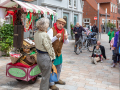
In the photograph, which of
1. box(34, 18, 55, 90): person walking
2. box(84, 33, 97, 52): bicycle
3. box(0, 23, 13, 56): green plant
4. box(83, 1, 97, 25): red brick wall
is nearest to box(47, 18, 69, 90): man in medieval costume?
box(34, 18, 55, 90): person walking

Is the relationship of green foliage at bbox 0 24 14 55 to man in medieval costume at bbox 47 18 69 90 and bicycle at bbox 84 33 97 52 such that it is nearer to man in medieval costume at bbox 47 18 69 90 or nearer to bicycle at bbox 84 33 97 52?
man in medieval costume at bbox 47 18 69 90

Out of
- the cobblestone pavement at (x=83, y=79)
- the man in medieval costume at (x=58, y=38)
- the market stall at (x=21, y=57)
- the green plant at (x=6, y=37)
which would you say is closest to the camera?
the man in medieval costume at (x=58, y=38)

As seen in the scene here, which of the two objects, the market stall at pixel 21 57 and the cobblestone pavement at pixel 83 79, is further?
the cobblestone pavement at pixel 83 79

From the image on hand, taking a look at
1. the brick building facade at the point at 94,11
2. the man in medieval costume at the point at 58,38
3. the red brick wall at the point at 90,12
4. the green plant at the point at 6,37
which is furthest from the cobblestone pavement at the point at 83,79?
the brick building facade at the point at 94,11

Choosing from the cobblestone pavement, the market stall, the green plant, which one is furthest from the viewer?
the green plant

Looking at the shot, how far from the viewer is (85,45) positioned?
11.1 m

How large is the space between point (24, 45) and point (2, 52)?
3.87 metres

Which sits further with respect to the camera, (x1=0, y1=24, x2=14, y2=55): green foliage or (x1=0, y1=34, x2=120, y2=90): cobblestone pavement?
Result: (x1=0, y1=24, x2=14, y2=55): green foliage

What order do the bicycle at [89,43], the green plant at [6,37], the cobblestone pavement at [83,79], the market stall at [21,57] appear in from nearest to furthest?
the market stall at [21,57], the cobblestone pavement at [83,79], the green plant at [6,37], the bicycle at [89,43]

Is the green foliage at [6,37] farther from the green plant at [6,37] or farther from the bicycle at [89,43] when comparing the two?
the bicycle at [89,43]

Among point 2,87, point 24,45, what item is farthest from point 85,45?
point 2,87

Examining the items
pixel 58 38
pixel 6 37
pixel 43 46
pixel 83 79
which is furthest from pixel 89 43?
pixel 43 46

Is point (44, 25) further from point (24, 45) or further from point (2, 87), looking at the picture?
point (2, 87)

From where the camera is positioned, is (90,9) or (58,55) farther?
(90,9)
